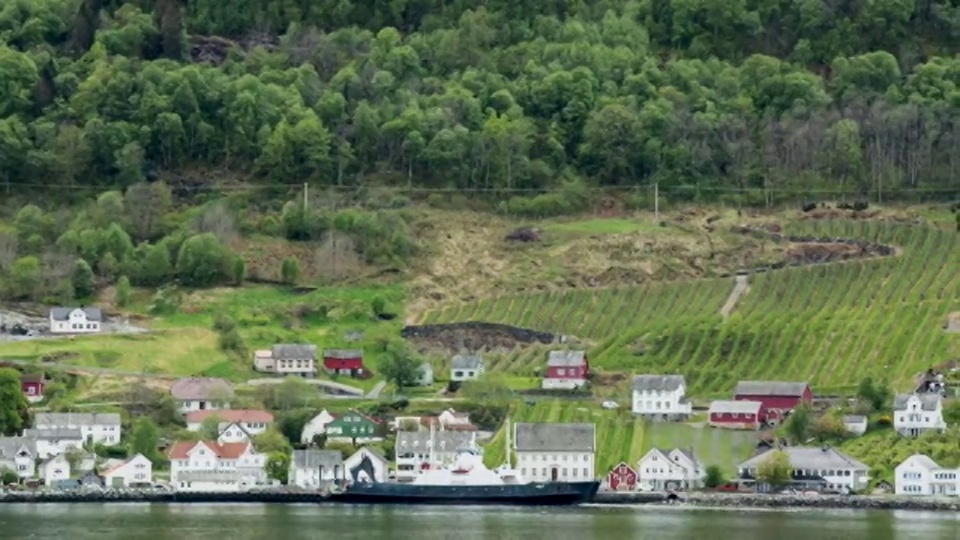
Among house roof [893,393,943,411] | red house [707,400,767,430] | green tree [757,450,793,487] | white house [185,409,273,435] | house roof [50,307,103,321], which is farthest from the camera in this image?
house roof [50,307,103,321]

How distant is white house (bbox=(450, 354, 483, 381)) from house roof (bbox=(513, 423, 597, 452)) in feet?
48.9

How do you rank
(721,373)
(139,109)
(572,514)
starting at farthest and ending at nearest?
(139,109) → (721,373) → (572,514)

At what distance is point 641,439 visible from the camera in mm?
135125

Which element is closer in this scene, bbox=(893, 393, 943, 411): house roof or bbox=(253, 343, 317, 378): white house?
bbox=(893, 393, 943, 411): house roof

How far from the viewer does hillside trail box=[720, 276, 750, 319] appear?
156 m

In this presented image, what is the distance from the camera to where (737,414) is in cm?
13800

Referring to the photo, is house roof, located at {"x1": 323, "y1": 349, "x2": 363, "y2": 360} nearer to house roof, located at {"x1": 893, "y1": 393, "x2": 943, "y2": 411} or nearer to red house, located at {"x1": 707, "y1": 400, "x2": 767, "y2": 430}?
red house, located at {"x1": 707, "y1": 400, "x2": 767, "y2": 430}

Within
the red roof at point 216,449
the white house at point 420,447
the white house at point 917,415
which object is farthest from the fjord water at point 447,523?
the white house at point 917,415

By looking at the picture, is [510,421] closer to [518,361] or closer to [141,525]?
[518,361]

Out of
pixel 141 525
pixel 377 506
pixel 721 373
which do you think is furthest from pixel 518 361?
pixel 141 525

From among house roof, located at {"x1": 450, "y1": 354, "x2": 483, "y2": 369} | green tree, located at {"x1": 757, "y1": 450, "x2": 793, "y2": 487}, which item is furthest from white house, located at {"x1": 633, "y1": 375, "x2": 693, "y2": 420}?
house roof, located at {"x1": 450, "y1": 354, "x2": 483, "y2": 369}

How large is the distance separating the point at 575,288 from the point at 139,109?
134 feet

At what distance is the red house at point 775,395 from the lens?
13888 centimetres

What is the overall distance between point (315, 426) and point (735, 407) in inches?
802
